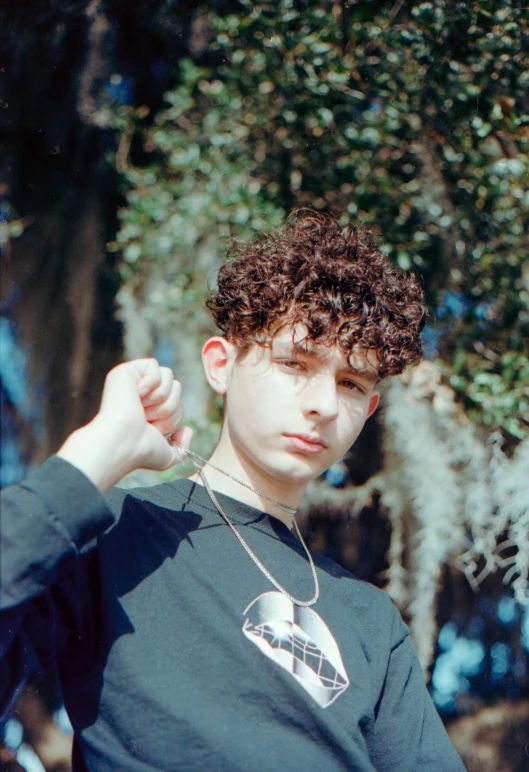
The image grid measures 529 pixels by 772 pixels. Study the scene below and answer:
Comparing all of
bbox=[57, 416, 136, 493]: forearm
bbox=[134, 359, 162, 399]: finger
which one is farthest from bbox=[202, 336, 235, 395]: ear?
bbox=[57, 416, 136, 493]: forearm

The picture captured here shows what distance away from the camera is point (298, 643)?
4.04ft

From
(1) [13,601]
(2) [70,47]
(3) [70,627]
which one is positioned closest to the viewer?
(1) [13,601]

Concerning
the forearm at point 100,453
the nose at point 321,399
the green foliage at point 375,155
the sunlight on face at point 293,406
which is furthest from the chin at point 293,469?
the green foliage at point 375,155

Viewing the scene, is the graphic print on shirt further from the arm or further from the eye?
the eye

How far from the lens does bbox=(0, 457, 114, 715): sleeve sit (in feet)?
2.91

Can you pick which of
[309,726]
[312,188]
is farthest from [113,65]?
[309,726]

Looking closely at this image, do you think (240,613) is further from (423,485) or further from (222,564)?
(423,485)

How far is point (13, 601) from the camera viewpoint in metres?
0.89

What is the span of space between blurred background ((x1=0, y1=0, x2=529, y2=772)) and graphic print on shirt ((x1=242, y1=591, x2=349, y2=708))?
0.75m

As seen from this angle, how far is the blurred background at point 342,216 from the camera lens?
76.2 inches

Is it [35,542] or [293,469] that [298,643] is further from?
[35,542]

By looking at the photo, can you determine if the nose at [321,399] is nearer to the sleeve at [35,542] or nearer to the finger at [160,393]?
the finger at [160,393]

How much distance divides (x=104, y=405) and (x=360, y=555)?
1168 mm

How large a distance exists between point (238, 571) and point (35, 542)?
47 cm
